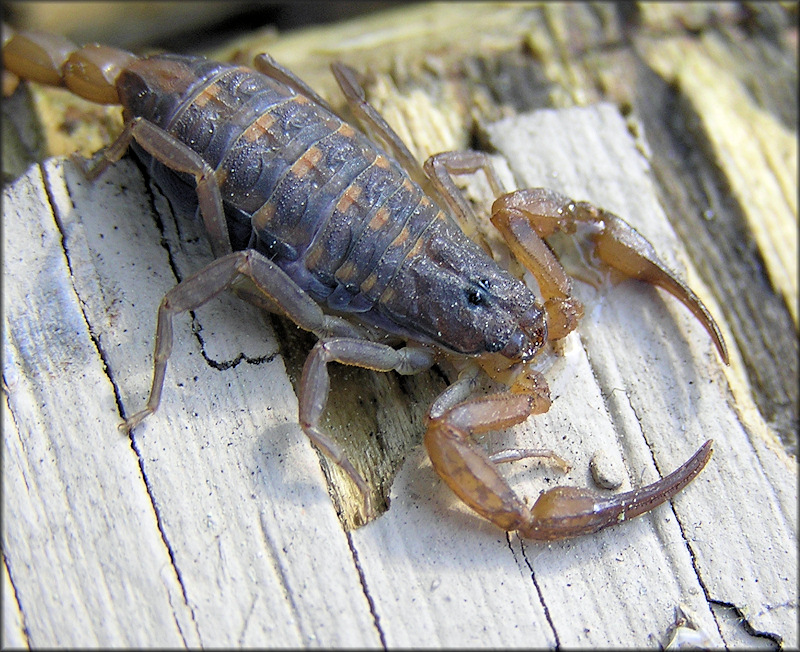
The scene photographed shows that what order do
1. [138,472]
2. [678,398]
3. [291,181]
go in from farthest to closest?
[678,398] → [291,181] → [138,472]

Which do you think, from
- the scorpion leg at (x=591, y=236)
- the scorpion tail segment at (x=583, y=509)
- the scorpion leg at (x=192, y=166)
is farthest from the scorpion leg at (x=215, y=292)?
the scorpion tail segment at (x=583, y=509)

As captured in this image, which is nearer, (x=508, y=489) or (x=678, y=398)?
(x=508, y=489)

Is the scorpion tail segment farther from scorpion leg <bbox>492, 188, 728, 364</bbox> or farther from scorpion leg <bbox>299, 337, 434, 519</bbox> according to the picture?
scorpion leg <bbox>492, 188, 728, 364</bbox>

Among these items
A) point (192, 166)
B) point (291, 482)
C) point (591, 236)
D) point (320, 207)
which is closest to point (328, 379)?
point (291, 482)

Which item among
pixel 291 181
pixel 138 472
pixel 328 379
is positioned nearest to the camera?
pixel 138 472

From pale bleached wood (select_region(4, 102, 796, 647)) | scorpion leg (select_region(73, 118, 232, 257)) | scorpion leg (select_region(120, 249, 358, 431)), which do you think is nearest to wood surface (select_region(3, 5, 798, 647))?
pale bleached wood (select_region(4, 102, 796, 647))

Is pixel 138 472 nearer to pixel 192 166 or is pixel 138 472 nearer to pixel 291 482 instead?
pixel 291 482

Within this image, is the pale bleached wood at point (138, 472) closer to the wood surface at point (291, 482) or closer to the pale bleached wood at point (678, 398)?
the wood surface at point (291, 482)
